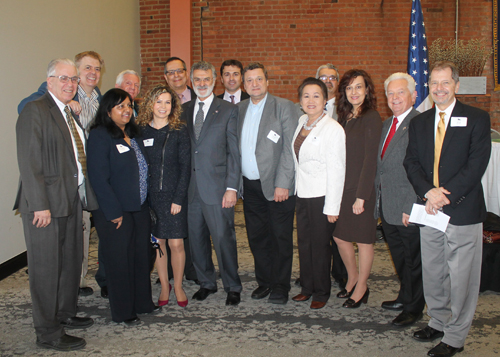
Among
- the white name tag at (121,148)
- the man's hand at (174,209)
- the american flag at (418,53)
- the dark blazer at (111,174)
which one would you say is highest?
the american flag at (418,53)

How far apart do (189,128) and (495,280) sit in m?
2.88

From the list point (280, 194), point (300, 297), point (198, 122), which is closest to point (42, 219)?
point (198, 122)

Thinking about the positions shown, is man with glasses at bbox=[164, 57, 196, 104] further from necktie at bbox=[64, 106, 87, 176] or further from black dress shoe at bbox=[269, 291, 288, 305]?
black dress shoe at bbox=[269, 291, 288, 305]

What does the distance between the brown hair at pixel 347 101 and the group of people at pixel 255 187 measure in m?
0.01

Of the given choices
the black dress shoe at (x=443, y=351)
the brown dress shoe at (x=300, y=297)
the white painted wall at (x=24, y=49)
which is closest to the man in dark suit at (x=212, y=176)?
the brown dress shoe at (x=300, y=297)

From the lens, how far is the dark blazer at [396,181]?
287 centimetres

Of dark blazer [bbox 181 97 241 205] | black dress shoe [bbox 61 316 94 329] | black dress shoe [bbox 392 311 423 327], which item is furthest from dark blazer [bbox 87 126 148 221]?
black dress shoe [bbox 392 311 423 327]

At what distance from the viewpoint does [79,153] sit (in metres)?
2.88

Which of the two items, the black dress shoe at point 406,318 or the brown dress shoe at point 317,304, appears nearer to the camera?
the black dress shoe at point 406,318

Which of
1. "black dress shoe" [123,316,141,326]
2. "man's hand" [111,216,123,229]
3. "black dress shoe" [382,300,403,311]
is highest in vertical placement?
"man's hand" [111,216,123,229]

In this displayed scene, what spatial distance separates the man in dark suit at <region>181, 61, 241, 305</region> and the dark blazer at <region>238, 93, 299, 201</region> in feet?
0.70

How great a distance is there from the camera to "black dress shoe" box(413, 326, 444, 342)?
8.91 ft

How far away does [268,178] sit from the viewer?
330cm

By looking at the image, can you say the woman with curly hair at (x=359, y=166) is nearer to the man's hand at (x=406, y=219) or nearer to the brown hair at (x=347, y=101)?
the brown hair at (x=347, y=101)
